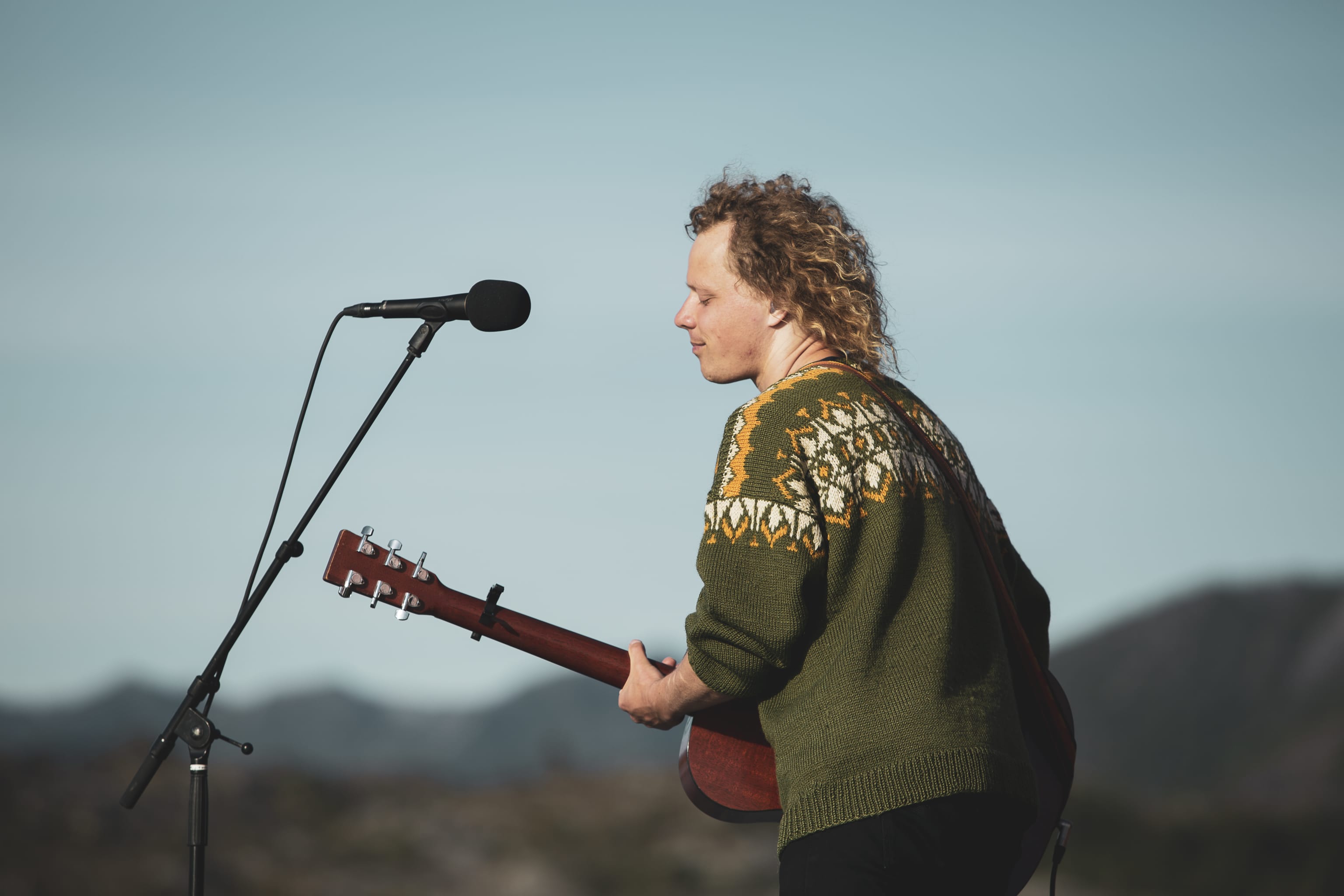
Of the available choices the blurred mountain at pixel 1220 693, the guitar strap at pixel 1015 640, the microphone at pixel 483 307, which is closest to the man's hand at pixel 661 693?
the guitar strap at pixel 1015 640

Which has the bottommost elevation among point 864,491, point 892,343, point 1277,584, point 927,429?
point 864,491

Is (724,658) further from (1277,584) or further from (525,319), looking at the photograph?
(1277,584)

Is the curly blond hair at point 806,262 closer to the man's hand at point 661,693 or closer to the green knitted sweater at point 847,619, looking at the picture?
the green knitted sweater at point 847,619

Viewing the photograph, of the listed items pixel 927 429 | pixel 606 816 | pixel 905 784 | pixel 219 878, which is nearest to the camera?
pixel 905 784

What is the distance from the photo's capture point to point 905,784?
166 cm

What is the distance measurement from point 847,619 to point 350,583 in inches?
43.3

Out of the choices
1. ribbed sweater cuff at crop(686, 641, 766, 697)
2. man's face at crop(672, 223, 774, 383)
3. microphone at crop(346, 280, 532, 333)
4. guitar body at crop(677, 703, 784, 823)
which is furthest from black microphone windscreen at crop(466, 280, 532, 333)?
guitar body at crop(677, 703, 784, 823)

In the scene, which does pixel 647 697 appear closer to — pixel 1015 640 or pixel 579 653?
pixel 579 653

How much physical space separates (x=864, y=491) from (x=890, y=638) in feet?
0.74

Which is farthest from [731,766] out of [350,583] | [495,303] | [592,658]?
[495,303]

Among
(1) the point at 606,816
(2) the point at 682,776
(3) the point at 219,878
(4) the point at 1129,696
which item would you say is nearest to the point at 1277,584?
(4) the point at 1129,696

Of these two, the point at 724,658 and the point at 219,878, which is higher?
the point at 724,658

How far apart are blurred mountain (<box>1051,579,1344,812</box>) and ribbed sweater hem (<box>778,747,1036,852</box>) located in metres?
10.9

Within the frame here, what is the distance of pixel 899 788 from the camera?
1.66 metres
